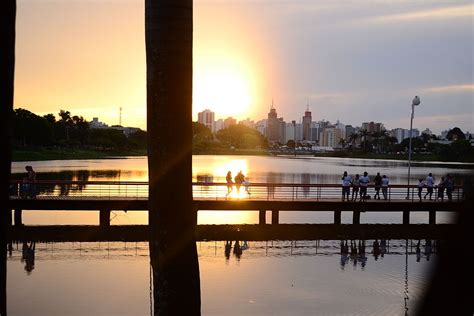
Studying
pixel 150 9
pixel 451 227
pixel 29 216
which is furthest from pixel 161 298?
pixel 29 216

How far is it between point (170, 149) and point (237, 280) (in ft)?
52.7

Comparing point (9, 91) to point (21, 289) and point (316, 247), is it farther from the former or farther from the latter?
point (316, 247)

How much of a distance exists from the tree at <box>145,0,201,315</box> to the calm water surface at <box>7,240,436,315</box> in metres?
10.3

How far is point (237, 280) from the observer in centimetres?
1992

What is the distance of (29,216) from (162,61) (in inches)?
1393

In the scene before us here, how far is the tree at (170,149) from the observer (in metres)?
4.44

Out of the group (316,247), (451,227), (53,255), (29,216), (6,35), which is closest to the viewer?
(451,227)

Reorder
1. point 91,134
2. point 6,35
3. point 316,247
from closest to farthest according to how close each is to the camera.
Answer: point 6,35, point 316,247, point 91,134

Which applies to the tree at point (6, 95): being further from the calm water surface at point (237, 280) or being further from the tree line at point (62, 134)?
the tree line at point (62, 134)

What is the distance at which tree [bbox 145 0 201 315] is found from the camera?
4.44 meters

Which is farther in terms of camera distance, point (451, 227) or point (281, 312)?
point (281, 312)

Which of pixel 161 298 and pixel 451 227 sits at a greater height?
pixel 451 227

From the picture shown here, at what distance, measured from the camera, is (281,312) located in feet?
53.0

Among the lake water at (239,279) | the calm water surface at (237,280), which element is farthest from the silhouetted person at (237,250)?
the lake water at (239,279)
